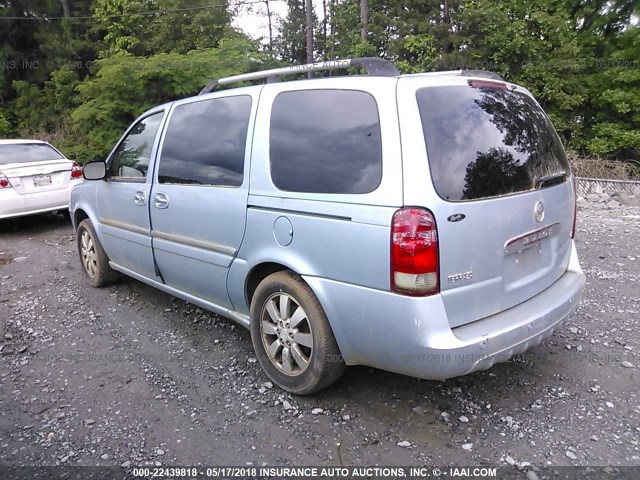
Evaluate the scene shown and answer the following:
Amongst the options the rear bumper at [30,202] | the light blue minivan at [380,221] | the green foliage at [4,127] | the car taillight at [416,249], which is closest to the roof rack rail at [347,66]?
the light blue minivan at [380,221]

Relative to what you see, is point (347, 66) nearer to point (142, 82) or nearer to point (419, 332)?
point (419, 332)

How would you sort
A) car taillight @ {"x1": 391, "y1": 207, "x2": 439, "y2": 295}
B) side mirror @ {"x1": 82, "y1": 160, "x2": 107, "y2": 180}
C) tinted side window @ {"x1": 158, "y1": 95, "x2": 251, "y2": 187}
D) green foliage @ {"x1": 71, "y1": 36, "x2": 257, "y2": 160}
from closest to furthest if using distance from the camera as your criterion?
car taillight @ {"x1": 391, "y1": 207, "x2": 439, "y2": 295} → tinted side window @ {"x1": 158, "y1": 95, "x2": 251, "y2": 187} → side mirror @ {"x1": 82, "y1": 160, "x2": 107, "y2": 180} → green foliage @ {"x1": 71, "y1": 36, "x2": 257, "y2": 160}

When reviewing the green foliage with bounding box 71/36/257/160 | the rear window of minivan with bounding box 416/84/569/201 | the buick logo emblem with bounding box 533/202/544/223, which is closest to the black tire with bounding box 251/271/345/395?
the rear window of minivan with bounding box 416/84/569/201

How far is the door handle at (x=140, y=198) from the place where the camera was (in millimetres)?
4052

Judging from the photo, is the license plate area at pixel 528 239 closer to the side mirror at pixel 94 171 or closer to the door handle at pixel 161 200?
the door handle at pixel 161 200

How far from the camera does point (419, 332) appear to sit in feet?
7.77

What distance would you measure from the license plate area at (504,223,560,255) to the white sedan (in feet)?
24.2

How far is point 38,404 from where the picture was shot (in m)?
3.12

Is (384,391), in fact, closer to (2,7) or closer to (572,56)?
(572,56)

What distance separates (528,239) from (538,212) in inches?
7.0

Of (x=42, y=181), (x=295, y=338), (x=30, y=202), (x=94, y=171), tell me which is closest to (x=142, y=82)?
(x=42, y=181)

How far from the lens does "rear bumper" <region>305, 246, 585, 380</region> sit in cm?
237

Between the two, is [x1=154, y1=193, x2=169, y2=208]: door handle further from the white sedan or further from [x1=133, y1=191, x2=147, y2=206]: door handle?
the white sedan

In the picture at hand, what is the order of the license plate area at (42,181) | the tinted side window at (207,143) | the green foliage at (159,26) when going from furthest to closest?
1. the green foliage at (159,26)
2. the license plate area at (42,181)
3. the tinted side window at (207,143)
